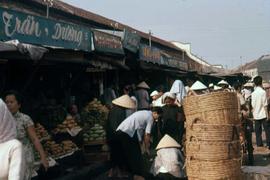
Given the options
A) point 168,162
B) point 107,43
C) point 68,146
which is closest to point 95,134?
point 68,146

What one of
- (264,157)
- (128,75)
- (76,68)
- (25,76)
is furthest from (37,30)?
(128,75)

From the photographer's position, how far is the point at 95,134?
33.7 ft

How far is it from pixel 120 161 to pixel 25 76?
104 inches

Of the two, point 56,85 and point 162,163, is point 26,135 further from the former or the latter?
point 56,85

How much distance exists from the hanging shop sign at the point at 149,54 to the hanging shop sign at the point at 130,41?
380mm

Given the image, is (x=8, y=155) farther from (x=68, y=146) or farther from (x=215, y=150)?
(x=68, y=146)

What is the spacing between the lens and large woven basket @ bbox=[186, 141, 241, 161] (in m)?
5.55

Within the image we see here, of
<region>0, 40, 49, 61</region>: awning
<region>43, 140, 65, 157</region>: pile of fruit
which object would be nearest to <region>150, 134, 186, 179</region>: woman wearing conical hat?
<region>43, 140, 65, 157</region>: pile of fruit

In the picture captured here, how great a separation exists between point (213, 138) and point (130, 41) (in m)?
7.04

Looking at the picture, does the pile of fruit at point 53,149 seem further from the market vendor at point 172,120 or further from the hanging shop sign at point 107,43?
the hanging shop sign at point 107,43

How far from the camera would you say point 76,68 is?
10.8 m

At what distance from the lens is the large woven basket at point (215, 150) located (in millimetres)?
5551

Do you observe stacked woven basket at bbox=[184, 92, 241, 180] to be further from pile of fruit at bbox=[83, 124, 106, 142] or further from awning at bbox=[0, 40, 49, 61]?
pile of fruit at bbox=[83, 124, 106, 142]

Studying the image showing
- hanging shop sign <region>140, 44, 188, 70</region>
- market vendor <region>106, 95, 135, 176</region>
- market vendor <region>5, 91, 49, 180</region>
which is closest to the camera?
market vendor <region>5, 91, 49, 180</region>
